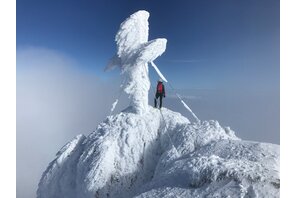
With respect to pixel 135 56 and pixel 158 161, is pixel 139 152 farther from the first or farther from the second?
pixel 135 56

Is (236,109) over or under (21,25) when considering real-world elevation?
under

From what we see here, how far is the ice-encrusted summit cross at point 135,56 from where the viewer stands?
6.13 metres

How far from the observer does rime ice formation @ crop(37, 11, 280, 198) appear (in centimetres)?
519

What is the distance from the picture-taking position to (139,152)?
20.8ft

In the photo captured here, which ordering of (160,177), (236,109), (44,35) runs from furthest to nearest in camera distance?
(44,35)
(236,109)
(160,177)

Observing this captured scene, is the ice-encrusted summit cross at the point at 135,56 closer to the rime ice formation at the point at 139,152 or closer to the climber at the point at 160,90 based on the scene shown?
the rime ice formation at the point at 139,152

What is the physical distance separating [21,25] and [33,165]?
2036 mm

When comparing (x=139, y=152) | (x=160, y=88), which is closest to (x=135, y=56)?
(x=160, y=88)

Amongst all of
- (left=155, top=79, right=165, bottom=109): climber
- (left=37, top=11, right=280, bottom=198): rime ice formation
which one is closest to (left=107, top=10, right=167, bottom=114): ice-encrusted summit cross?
(left=37, top=11, right=280, bottom=198): rime ice formation

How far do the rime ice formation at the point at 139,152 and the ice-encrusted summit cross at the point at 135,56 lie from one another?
0.01m

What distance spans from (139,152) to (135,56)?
1415mm

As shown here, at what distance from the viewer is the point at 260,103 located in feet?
17.5
